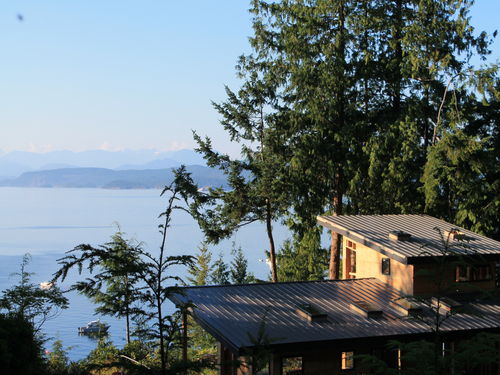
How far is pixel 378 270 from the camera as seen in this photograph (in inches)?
705

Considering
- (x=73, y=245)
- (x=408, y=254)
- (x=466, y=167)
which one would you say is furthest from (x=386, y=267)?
(x=73, y=245)

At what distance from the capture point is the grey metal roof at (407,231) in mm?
16395

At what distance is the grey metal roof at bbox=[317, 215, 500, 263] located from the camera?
16395 millimetres

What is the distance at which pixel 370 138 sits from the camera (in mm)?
25688

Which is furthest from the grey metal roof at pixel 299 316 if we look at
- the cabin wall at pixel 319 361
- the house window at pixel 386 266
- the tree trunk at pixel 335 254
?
the tree trunk at pixel 335 254

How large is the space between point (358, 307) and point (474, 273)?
4.67 meters

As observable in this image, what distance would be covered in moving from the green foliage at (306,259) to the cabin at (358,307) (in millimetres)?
8570

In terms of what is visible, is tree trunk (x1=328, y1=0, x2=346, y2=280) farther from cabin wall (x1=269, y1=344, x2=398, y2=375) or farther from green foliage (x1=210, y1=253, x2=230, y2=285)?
green foliage (x1=210, y1=253, x2=230, y2=285)

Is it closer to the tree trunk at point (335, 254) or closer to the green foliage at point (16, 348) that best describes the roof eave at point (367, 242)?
the tree trunk at point (335, 254)

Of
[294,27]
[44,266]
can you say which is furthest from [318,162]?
[44,266]

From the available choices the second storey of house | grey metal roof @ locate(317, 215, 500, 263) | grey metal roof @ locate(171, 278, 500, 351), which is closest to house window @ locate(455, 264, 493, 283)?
the second storey of house

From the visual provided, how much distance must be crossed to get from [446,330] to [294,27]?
1704 centimetres

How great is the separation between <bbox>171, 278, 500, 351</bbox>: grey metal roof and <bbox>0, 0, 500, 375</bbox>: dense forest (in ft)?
27.5

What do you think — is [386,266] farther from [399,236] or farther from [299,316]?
[299,316]
